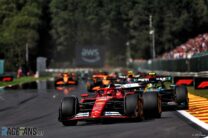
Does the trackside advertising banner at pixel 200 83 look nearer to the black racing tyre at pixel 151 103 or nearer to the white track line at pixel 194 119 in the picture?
the white track line at pixel 194 119

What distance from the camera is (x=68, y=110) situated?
44.8ft

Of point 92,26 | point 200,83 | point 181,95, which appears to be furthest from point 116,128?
point 92,26

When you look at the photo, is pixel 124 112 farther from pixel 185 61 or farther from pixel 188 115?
pixel 185 61

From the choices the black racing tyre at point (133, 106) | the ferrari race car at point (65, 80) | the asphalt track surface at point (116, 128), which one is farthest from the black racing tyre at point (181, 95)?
the ferrari race car at point (65, 80)

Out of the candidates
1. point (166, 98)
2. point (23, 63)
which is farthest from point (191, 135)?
point (23, 63)

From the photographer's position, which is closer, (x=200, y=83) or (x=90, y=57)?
(x=200, y=83)

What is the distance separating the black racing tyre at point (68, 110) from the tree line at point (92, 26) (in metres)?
61.6

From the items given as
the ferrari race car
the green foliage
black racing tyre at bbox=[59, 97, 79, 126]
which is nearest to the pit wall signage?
the ferrari race car

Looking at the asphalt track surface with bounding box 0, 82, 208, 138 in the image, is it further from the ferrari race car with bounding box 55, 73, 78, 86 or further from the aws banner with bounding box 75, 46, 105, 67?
the aws banner with bounding box 75, 46, 105, 67

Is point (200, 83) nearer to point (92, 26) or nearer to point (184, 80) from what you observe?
point (184, 80)

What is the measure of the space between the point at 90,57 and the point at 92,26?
900 inches

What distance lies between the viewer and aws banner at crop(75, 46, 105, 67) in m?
104

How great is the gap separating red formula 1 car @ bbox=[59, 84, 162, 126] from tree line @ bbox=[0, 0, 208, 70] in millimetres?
60818

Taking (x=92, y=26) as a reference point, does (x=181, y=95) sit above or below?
below
